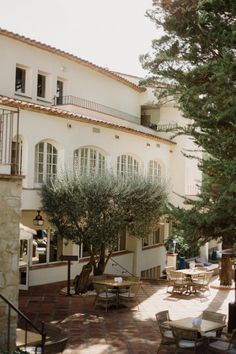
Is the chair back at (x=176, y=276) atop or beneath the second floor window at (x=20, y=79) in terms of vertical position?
beneath

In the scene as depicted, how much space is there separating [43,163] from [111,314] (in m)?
7.32

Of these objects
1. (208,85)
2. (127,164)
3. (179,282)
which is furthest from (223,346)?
(127,164)

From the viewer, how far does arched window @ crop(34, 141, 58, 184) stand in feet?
66.0

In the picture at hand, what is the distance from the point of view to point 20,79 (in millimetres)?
23391

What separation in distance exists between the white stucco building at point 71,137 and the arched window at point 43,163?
0.14ft

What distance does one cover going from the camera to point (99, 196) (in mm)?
18469

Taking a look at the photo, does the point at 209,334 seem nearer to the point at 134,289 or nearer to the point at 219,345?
the point at 219,345

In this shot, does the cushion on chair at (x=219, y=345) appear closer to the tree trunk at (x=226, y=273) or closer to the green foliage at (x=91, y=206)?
the green foliage at (x=91, y=206)

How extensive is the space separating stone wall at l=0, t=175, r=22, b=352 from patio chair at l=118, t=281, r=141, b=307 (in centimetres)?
712

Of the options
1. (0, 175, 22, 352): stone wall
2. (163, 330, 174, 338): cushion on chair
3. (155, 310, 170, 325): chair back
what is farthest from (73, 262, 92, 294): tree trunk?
(0, 175, 22, 352): stone wall

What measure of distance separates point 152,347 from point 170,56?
854 centimetres

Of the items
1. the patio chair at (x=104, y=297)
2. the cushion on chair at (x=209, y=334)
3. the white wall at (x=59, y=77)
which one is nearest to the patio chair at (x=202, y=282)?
the patio chair at (x=104, y=297)

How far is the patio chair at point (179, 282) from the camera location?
1967 cm

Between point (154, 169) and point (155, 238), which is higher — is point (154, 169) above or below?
above
